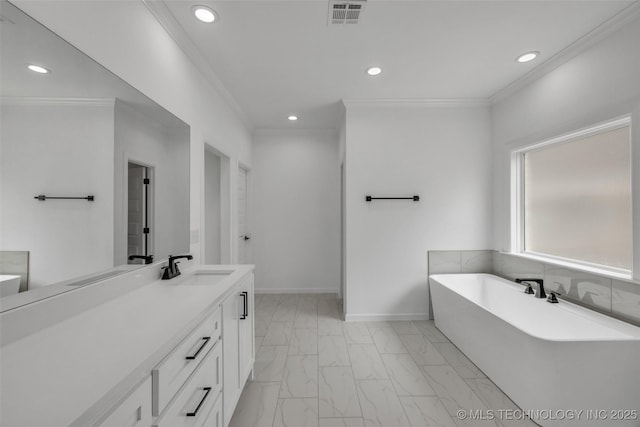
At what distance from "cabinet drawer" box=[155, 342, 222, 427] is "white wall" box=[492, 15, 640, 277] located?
2.65 metres

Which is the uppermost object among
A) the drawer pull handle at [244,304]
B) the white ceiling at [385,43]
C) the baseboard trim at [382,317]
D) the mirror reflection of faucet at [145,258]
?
the white ceiling at [385,43]

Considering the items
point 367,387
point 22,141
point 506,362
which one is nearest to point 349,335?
point 367,387

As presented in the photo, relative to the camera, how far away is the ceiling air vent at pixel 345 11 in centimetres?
169

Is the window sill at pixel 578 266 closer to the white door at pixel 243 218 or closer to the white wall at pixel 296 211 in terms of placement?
the white wall at pixel 296 211

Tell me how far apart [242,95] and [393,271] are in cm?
267

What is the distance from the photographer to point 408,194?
3.28m

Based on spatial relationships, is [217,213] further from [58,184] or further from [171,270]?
[58,184]

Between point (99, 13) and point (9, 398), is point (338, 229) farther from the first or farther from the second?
point (9, 398)

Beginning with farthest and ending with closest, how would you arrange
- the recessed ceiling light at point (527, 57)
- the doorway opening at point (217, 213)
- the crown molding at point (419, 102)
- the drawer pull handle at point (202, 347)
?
the doorway opening at point (217, 213) → the crown molding at point (419, 102) → the recessed ceiling light at point (527, 57) → the drawer pull handle at point (202, 347)

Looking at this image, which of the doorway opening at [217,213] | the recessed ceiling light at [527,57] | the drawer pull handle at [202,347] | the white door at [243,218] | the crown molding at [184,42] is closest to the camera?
the drawer pull handle at [202,347]

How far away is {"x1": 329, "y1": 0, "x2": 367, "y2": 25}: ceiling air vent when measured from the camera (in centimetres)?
169

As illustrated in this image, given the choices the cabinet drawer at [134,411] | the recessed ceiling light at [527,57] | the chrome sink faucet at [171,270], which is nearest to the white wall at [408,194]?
the recessed ceiling light at [527,57]

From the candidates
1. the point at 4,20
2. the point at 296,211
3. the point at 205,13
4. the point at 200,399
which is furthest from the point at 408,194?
the point at 4,20

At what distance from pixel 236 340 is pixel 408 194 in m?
2.44
